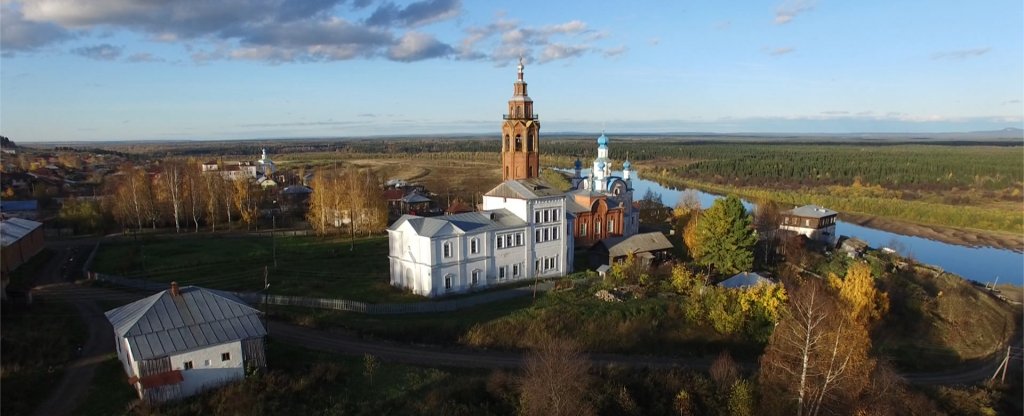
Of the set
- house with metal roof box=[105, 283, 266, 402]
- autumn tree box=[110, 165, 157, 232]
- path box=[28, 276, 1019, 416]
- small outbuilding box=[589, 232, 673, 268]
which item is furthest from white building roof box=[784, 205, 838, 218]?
autumn tree box=[110, 165, 157, 232]

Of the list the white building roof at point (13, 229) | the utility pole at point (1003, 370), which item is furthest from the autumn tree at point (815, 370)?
the white building roof at point (13, 229)

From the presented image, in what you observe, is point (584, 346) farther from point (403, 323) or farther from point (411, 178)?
point (411, 178)

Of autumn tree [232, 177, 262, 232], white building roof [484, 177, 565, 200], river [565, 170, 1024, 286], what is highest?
white building roof [484, 177, 565, 200]

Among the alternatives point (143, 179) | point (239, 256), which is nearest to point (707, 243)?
point (239, 256)

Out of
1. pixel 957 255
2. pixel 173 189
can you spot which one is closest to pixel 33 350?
pixel 173 189

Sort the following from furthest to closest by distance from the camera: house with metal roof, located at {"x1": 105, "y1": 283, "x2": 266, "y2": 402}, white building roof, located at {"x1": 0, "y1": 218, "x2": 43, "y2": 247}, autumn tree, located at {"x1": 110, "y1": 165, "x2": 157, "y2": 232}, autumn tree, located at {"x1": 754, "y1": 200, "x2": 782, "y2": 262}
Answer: autumn tree, located at {"x1": 110, "y1": 165, "x2": 157, "y2": 232} → autumn tree, located at {"x1": 754, "y1": 200, "x2": 782, "y2": 262} → white building roof, located at {"x1": 0, "y1": 218, "x2": 43, "y2": 247} → house with metal roof, located at {"x1": 105, "y1": 283, "x2": 266, "y2": 402}

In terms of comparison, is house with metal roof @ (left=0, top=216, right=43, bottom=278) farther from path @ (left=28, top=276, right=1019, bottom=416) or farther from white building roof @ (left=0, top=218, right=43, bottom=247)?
path @ (left=28, top=276, right=1019, bottom=416)
